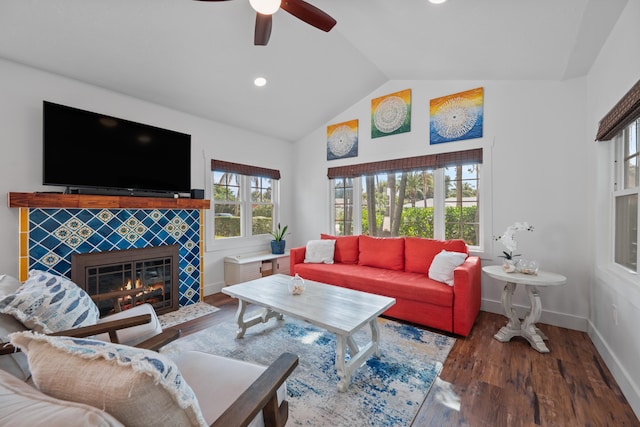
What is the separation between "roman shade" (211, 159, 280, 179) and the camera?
4109 mm

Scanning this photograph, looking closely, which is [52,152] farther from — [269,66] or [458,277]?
[458,277]

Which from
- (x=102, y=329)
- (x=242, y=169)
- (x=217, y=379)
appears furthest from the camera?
(x=242, y=169)

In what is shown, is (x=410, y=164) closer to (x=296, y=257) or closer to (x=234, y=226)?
(x=296, y=257)

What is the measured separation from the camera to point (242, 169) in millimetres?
4426

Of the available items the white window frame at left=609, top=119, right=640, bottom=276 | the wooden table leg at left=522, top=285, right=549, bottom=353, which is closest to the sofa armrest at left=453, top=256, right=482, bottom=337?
the wooden table leg at left=522, top=285, right=549, bottom=353

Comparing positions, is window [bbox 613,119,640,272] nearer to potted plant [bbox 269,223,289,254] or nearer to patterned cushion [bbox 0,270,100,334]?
patterned cushion [bbox 0,270,100,334]

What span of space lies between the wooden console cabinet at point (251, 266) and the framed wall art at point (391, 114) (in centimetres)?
250

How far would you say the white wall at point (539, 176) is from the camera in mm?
2844

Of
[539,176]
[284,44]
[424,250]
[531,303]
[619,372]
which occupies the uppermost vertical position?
[284,44]

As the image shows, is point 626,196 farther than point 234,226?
No

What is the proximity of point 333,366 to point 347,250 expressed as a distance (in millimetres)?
2059

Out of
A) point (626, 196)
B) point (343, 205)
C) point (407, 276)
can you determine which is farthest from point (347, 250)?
point (626, 196)

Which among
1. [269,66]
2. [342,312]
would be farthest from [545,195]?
[269,66]

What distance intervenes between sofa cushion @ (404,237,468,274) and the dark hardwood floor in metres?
0.97
